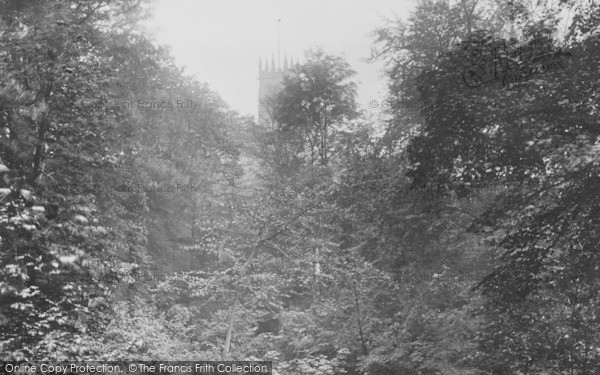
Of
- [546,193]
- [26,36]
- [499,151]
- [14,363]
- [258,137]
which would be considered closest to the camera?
[14,363]

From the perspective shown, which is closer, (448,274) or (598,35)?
(598,35)

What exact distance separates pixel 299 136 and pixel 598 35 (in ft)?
69.6

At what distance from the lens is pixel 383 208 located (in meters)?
14.1

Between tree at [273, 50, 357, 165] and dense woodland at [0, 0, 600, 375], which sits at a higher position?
tree at [273, 50, 357, 165]

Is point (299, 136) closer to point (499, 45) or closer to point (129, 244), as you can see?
point (129, 244)

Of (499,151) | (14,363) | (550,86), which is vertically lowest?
(14,363)

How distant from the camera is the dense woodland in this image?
7699 mm

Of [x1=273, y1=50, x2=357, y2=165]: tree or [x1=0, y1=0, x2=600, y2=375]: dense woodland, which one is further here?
[x1=273, y1=50, x2=357, y2=165]: tree

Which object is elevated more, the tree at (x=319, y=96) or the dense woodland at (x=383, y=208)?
the tree at (x=319, y=96)

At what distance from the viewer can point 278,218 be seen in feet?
52.9

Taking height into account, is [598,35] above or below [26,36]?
below

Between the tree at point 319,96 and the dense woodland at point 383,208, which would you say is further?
the tree at point 319,96

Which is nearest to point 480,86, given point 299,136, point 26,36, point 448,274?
point 448,274

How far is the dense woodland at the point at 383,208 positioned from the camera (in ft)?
25.3
